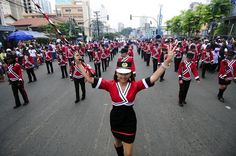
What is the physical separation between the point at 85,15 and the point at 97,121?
92307mm

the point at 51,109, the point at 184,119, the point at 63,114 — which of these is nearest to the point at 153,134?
the point at 184,119

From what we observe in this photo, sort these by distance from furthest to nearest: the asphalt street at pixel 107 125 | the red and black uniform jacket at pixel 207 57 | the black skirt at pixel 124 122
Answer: the red and black uniform jacket at pixel 207 57 < the asphalt street at pixel 107 125 < the black skirt at pixel 124 122

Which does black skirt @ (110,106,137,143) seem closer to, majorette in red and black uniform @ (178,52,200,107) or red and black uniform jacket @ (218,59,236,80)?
majorette in red and black uniform @ (178,52,200,107)

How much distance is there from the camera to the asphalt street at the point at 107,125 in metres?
3.76

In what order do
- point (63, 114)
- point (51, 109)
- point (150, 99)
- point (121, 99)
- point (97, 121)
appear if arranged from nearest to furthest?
point (121, 99) → point (97, 121) → point (63, 114) → point (51, 109) → point (150, 99)

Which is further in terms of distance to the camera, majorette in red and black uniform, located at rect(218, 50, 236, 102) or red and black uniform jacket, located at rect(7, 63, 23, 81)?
red and black uniform jacket, located at rect(7, 63, 23, 81)

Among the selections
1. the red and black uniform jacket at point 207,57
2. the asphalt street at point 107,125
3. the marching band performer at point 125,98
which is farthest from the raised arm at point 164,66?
the red and black uniform jacket at point 207,57

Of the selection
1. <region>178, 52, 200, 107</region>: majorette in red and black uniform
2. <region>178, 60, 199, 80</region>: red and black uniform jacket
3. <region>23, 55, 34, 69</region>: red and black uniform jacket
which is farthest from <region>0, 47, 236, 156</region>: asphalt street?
<region>23, 55, 34, 69</region>: red and black uniform jacket

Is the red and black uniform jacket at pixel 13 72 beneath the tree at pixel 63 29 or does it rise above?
beneath

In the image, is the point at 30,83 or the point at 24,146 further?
the point at 30,83

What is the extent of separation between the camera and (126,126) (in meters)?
2.73

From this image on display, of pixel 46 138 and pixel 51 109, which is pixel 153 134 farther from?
pixel 51 109

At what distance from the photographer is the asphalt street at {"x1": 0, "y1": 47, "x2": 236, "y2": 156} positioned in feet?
12.3

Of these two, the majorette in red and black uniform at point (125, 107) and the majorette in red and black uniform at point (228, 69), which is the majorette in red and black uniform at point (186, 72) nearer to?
the majorette in red and black uniform at point (228, 69)
